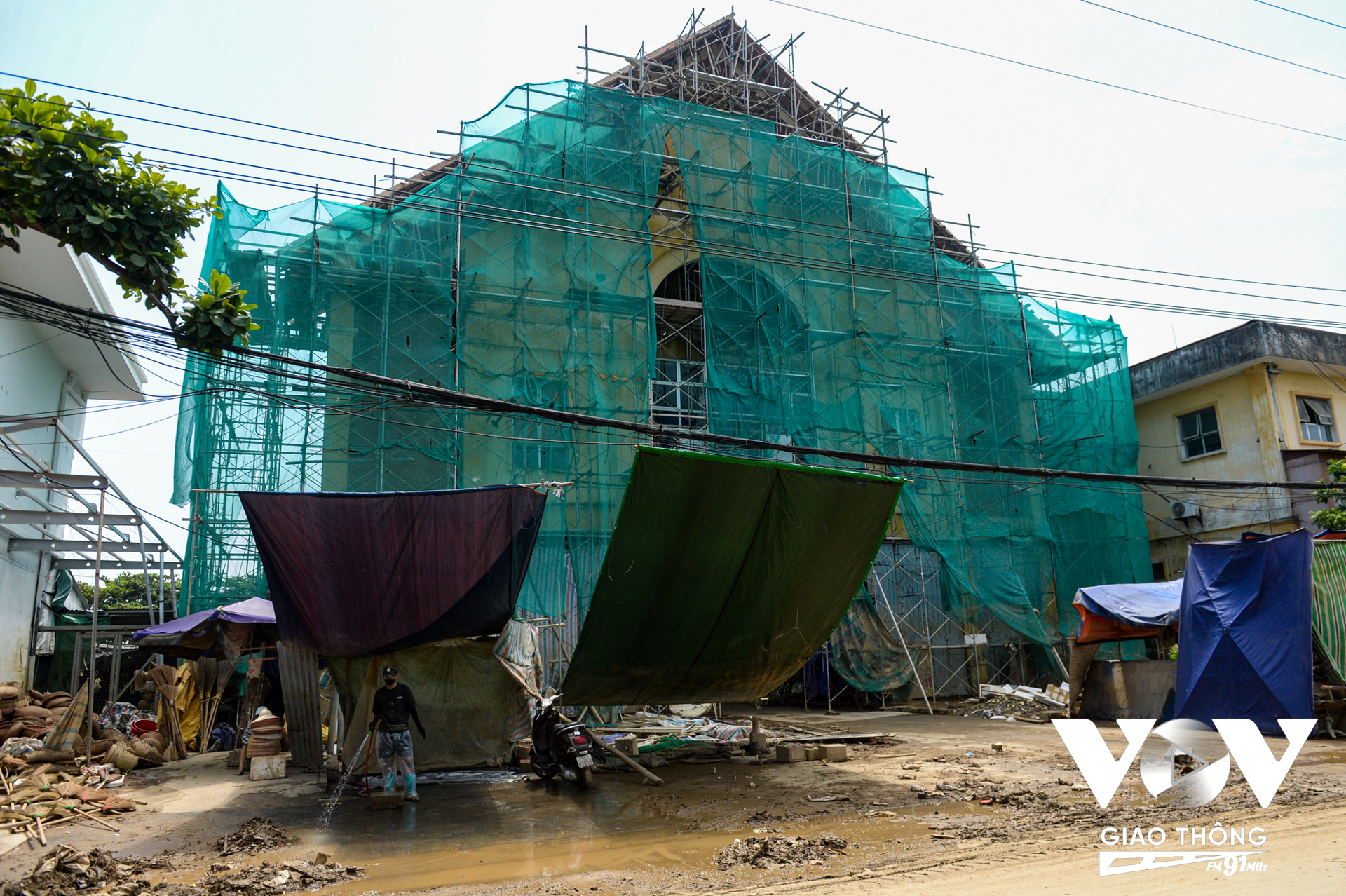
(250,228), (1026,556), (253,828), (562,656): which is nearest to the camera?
(253,828)

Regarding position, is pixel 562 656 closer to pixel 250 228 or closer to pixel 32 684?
pixel 250 228

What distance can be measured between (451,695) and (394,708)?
1.12 meters

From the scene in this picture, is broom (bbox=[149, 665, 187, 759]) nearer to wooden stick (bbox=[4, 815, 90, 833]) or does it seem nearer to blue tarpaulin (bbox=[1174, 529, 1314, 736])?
wooden stick (bbox=[4, 815, 90, 833])

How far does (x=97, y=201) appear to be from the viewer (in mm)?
5699

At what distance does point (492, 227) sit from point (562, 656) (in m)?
8.27

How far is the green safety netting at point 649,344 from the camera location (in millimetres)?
15172

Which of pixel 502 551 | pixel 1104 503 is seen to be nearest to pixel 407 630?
pixel 502 551

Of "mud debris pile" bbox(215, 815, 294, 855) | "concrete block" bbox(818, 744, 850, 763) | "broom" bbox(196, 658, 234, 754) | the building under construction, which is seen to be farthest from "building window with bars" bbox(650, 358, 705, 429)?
"mud debris pile" bbox(215, 815, 294, 855)

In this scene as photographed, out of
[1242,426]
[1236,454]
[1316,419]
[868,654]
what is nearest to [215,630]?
[868,654]

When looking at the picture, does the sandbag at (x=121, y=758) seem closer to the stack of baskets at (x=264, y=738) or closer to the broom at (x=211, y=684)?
the stack of baskets at (x=264, y=738)

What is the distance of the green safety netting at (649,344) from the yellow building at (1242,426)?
165 cm

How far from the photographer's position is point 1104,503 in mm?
20234

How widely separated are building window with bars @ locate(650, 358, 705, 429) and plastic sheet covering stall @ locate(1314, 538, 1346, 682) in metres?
10.5

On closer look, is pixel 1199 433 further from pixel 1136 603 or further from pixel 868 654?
pixel 868 654
